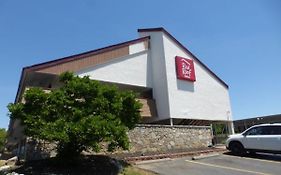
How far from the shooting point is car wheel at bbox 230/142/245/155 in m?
17.4

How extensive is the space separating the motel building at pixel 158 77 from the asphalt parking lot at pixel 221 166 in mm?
8123

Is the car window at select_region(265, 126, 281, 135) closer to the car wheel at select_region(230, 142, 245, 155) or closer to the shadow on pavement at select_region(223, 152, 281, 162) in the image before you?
the shadow on pavement at select_region(223, 152, 281, 162)

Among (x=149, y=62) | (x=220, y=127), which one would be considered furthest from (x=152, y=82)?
(x=220, y=127)

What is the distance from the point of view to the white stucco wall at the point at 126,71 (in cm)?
2250

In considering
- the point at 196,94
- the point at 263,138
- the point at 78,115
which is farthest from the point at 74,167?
the point at 196,94

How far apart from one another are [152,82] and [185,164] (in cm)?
1223

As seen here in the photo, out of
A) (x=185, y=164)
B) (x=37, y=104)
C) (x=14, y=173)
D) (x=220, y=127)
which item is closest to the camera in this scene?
(x=14, y=173)

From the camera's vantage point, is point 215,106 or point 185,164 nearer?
point 185,164

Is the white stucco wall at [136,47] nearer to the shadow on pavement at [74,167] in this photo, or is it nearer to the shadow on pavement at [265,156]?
the shadow on pavement at [265,156]

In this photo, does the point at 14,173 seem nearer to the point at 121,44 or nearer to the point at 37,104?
the point at 37,104

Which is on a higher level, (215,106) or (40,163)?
(215,106)

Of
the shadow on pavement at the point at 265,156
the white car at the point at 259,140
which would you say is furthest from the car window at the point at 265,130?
the shadow on pavement at the point at 265,156

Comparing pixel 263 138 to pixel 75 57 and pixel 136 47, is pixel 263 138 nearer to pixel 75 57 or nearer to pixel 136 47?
pixel 136 47

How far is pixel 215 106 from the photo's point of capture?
2827cm
